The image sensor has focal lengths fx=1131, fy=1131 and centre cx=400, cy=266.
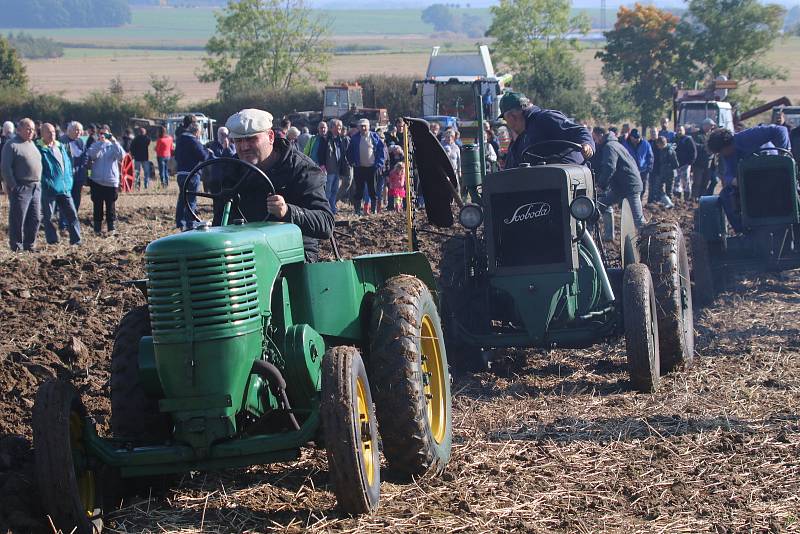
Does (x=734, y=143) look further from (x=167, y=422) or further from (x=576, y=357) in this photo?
(x=167, y=422)

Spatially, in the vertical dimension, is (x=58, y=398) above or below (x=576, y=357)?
above

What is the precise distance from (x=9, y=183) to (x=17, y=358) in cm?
627

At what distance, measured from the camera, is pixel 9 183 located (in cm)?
1329

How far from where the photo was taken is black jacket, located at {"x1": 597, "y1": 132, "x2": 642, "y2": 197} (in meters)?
13.4

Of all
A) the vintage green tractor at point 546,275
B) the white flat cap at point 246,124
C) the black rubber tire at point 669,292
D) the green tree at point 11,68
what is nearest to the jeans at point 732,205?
the black rubber tire at point 669,292

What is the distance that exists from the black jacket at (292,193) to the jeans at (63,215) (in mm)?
9395

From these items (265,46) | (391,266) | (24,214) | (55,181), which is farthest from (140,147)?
(265,46)

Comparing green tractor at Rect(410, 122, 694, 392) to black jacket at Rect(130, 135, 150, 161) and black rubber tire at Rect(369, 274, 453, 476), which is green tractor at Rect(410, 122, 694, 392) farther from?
black jacket at Rect(130, 135, 150, 161)

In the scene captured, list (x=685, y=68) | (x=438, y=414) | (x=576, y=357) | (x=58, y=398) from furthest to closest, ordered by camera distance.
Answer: (x=685, y=68) → (x=576, y=357) → (x=438, y=414) → (x=58, y=398)

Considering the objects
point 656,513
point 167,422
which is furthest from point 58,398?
point 656,513

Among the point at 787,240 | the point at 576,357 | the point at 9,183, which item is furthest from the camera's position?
the point at 9,183

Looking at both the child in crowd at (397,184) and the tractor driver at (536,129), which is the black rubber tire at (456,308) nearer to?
the tractor driver at (536,129)

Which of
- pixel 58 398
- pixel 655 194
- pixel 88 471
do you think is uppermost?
pixel 58 398

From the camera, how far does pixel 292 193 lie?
5633 mm
